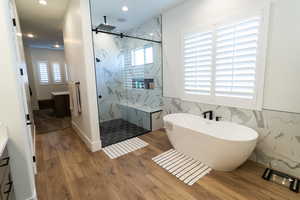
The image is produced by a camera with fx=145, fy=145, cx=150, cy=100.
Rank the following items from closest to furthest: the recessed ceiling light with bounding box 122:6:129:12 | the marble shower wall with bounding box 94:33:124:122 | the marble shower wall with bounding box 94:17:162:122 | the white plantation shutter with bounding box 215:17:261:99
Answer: the white plantation shutter with bounding box 215:17:261:99, the recessed ceiling light with bounding box 122:6:129:12, the marble shower wall with bounding box 94:17:162:122, the marble shower wall with bounding box 94:33:124:122

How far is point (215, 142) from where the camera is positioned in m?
1.97

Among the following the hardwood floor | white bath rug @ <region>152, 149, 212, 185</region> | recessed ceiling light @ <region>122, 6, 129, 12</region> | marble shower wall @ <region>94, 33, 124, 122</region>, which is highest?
recessed ceiling light @ <region>122, 6, 129, 12</region>

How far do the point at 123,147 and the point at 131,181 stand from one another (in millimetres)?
976

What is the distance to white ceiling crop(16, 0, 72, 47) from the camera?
2.93 metres

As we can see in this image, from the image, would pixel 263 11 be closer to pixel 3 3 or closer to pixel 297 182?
pixel 297 182

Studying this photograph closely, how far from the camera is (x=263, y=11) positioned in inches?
76.9

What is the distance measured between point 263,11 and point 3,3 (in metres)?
2.93

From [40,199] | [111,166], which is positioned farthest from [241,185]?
[40,199]

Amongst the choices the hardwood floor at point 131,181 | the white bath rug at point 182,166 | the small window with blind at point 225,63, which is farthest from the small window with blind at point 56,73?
the white bath rug at point 182,166

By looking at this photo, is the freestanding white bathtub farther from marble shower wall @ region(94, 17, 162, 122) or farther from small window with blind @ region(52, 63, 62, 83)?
small window with blind @ region(52, 63, 62, 83)

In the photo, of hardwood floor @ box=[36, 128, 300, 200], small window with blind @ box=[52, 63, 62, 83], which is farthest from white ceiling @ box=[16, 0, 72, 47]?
hardwood floor @ box=[36, 128, 300, 200]

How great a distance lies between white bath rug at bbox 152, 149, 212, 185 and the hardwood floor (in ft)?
0.26

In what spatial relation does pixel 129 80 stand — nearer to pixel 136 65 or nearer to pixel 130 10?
pixel 136 65

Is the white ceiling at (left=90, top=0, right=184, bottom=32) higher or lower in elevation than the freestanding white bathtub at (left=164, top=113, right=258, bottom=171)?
higher
